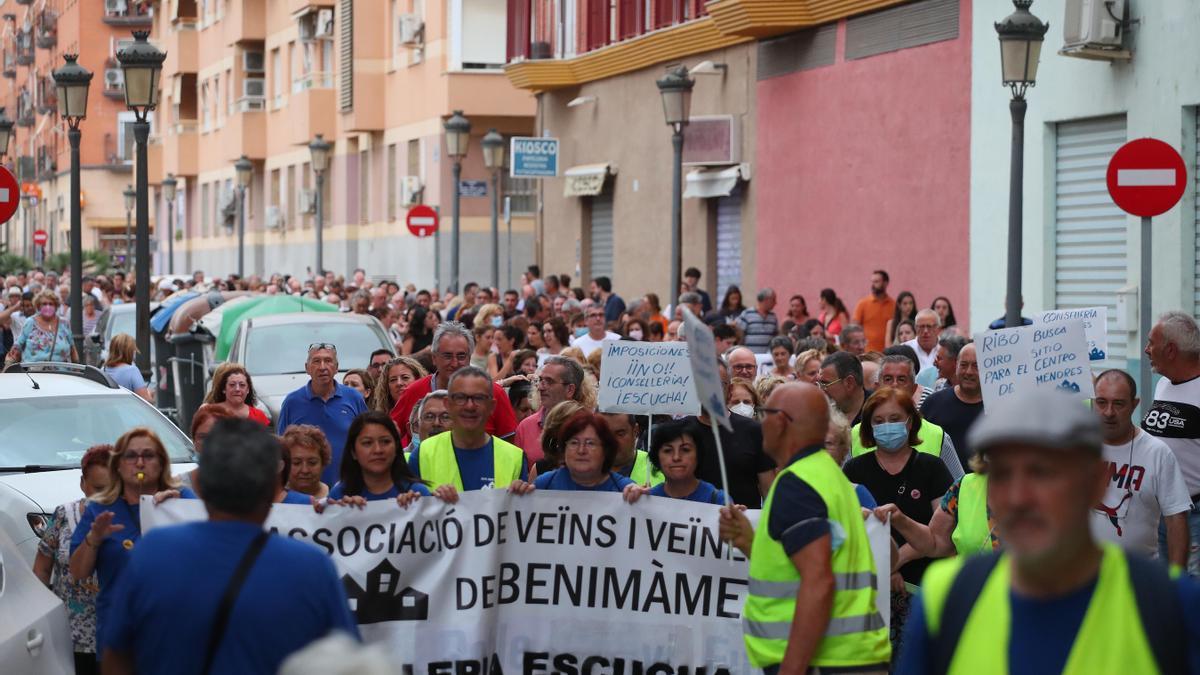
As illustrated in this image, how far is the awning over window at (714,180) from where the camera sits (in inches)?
1107

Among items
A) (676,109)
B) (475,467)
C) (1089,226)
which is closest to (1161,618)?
(475,467)

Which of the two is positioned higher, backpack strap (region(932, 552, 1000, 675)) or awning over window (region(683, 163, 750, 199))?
awning over window (region(683, 163, 750, 199))

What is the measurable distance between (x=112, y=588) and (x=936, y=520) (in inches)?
135

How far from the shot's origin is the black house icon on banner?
8844 mm

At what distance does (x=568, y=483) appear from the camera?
9.00 meters

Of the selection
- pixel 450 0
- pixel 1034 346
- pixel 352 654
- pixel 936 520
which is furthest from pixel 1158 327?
pixel 450 0

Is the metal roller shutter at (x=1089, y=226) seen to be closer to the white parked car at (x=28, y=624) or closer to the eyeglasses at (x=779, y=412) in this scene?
the eyeglasses at (x=779, y=412)

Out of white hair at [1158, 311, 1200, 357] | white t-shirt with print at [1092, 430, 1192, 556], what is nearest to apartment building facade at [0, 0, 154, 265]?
white hair at [1158, 311, 1200, 357]

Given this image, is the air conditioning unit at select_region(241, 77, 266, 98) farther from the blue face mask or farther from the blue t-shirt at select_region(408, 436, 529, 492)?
the blue face mask

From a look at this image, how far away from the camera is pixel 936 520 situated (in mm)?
8758

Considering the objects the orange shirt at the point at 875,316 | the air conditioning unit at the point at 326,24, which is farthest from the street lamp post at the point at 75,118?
the air conditioning unit at the point at 326,24

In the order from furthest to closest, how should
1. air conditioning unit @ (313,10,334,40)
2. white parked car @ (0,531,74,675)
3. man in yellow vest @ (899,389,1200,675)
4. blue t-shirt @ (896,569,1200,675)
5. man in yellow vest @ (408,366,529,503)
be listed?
air conditioning unit @ (313,10,334,40), man in yellow vest @ (408,366,529,503), white parked car @ (0,531,74,675), blue t-shirt @ (896,569,1200,675), man in yellow vest @ (899,389,1200,675)

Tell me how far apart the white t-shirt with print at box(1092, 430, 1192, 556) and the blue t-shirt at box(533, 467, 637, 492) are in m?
2.08

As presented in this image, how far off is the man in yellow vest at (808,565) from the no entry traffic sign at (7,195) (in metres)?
12.5
